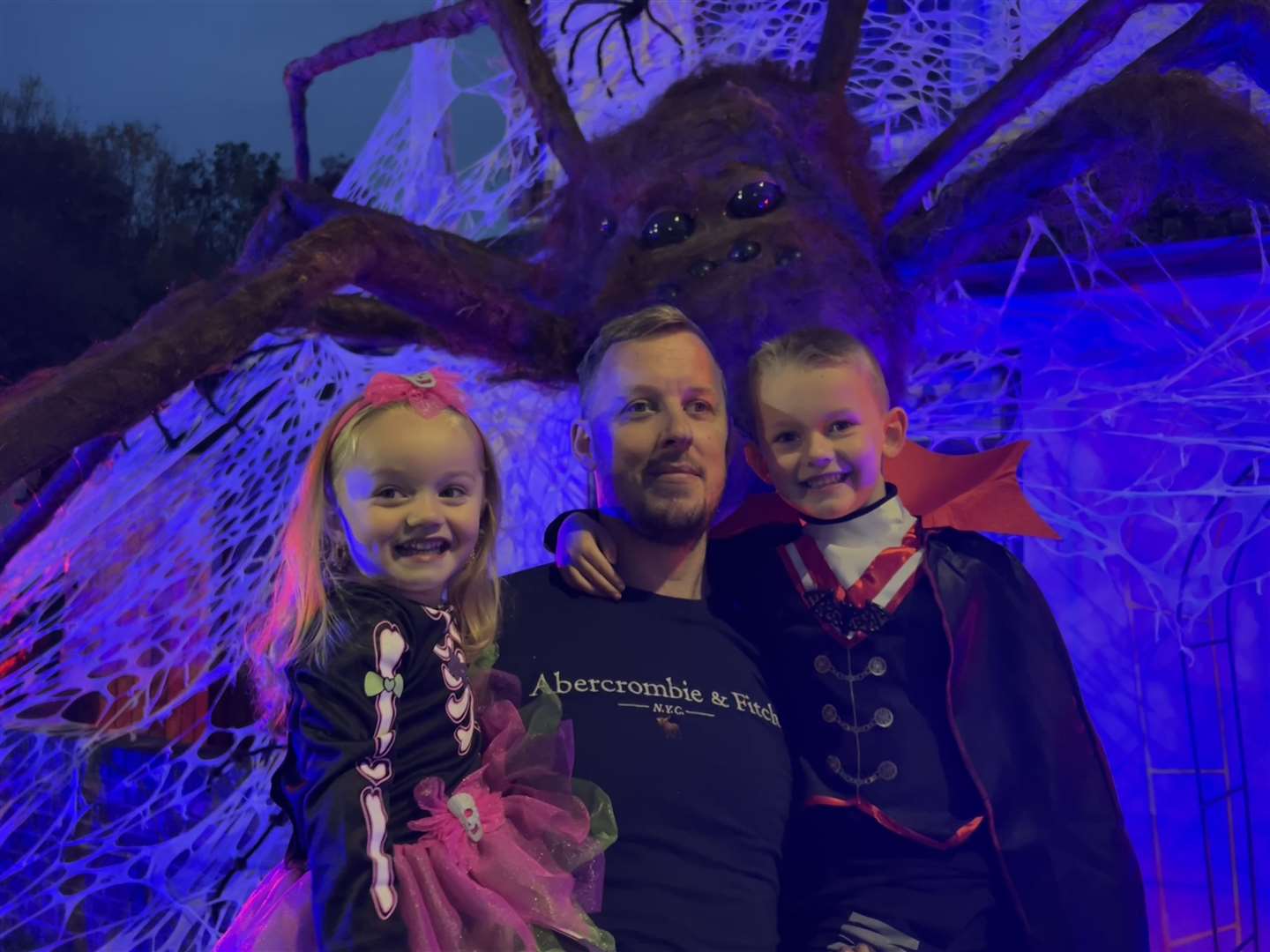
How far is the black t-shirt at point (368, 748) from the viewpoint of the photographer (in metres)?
1.02

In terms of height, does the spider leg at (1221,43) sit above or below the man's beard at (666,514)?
above

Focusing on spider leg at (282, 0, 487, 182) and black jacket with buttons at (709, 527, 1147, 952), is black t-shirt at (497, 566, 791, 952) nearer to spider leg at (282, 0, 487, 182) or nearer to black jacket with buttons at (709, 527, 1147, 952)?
black jacket with buttons at (709, 527, 1147, 952)

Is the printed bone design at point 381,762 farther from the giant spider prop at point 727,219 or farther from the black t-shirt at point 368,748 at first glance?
the giant spider prop at point 727,219

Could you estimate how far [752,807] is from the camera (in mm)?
1292

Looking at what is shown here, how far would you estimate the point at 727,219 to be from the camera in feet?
5.73

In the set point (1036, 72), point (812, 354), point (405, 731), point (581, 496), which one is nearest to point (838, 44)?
point (1036, 72)

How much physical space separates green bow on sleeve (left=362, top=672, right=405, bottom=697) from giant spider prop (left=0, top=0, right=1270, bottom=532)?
525 mm

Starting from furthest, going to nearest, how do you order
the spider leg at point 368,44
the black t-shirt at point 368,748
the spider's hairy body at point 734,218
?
the spider leg at point 368,44 < the spider's hairy body at point 734,218 < the black t-shirt at point 368,748

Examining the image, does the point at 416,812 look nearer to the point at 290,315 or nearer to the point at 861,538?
the point at 861,538

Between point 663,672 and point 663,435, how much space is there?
0.94 ft

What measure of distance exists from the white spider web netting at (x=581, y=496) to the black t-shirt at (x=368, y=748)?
851mm

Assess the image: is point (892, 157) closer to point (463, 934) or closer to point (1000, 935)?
point (1000, 935)

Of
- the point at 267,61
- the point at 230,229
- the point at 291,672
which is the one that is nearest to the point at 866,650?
the point at 291,672

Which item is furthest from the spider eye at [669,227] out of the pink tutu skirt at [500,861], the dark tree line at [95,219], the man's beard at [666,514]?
the dark tree line at [95,219]
